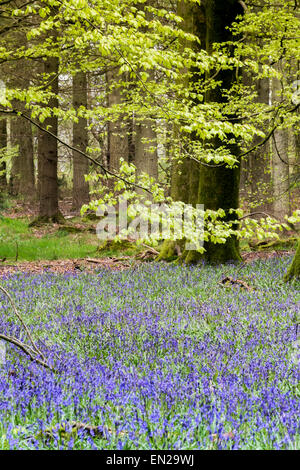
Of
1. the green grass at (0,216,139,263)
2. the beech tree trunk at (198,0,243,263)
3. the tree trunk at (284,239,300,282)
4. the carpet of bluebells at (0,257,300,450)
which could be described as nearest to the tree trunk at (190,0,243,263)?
the beech tree trunk at (198,0,243,263)

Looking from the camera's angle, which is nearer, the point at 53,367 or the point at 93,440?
the point at 93,440

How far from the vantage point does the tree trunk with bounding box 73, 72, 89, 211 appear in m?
19.3

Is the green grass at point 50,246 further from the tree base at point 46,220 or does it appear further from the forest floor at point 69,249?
the tree base at point 46,220

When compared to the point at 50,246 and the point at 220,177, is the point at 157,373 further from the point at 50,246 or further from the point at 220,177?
the point at 50,246

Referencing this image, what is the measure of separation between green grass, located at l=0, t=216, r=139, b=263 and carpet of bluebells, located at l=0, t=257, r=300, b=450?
711 cm

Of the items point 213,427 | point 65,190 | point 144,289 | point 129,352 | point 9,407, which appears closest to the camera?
point 213,427

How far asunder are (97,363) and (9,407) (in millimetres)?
1039

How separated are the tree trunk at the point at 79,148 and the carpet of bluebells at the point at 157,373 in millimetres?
14545

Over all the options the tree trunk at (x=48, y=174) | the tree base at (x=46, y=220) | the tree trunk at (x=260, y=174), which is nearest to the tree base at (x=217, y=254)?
the tree trunk at (x=260, y=174)

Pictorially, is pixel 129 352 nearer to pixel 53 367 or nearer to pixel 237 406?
pixel 53 367

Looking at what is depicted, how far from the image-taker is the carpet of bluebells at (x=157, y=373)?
2312mm

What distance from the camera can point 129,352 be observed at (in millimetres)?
3707

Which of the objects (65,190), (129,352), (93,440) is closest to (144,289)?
(129,352)
